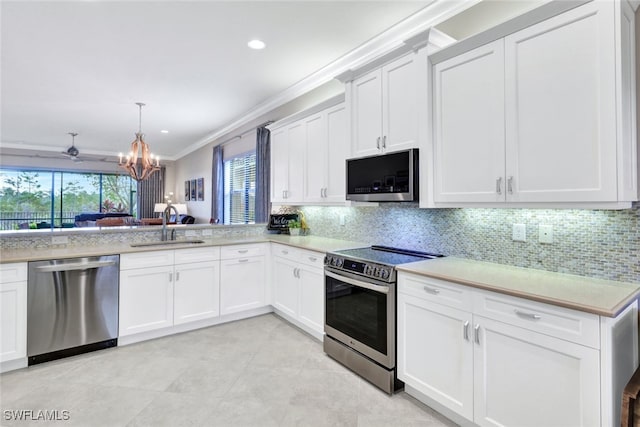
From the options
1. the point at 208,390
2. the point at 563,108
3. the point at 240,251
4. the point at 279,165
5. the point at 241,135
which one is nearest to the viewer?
the point at 563,108

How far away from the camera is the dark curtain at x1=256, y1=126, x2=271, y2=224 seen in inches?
191

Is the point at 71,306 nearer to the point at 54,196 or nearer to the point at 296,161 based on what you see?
the point at 296,161

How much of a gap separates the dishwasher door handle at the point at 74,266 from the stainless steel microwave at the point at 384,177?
2.30 meters

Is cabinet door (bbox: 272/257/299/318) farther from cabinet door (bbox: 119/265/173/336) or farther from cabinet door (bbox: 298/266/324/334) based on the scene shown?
cabinet door (bbox: 119/265/173/336)

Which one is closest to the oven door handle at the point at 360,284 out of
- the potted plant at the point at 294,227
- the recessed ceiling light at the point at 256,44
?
the potted plant at the point at 294,227

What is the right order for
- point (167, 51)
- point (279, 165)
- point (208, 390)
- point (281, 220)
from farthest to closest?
point (281, 220) < point (279, 165) < point (167, 51) < point (208, 390)

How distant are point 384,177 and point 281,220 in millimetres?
2089

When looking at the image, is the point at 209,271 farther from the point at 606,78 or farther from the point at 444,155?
the point at 606,78

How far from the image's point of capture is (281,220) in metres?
4.35

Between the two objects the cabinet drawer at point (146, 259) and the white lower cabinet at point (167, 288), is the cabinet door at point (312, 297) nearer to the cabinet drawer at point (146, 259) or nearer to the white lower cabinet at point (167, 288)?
the white lower cabinet at point (167, 288)

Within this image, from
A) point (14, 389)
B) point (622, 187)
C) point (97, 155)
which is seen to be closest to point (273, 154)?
point (14, 389)

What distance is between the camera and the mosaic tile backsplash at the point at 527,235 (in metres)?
1.73

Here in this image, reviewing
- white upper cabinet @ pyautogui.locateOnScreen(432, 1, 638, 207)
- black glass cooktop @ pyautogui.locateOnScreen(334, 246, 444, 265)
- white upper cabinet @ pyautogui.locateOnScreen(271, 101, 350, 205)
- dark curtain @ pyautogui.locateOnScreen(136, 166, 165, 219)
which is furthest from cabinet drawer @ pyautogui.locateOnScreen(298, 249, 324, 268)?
dark curtain @ pyautogui.locateOnScreen(136, 166, 165, 219)

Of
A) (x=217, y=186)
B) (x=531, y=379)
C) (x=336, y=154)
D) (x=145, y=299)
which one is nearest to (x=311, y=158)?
(x=336, y=154)
